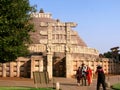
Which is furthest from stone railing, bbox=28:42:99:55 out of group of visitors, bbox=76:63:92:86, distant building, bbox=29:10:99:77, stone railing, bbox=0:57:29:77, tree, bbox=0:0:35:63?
tree, bbox=0:0:35:63

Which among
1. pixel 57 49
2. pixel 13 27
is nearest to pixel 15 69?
pixel 57 49

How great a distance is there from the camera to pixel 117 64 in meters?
51.7

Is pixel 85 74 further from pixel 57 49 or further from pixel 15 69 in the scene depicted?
pixel 57 49

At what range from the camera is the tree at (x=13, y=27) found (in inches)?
1105

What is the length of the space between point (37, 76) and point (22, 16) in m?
4.67

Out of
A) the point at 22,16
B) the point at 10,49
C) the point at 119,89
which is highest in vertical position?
the point at 22,16

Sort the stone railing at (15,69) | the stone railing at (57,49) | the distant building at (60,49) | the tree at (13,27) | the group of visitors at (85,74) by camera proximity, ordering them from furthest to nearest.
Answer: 1. the stone railing at (57,49)
2. the distant building at (60,49)
3. the stone railing at (15,69)
4. the group of visitors at (85,74)
5. the tree at (13,27)

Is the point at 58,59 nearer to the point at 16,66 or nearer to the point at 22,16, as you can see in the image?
the point at 16,66

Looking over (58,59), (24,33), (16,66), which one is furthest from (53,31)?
(24,33)

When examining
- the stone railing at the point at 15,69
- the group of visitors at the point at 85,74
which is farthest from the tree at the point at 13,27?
the stone railing at the point at 15,69

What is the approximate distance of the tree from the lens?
28.1 m

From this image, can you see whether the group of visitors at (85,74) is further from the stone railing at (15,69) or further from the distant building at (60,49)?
the stone railing at (15,69)

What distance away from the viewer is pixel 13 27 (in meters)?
29.0

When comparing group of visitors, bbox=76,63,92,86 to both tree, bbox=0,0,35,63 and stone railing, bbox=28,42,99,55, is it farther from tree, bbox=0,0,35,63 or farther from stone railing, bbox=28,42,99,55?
stone railing, bbox=28,42,99,55
